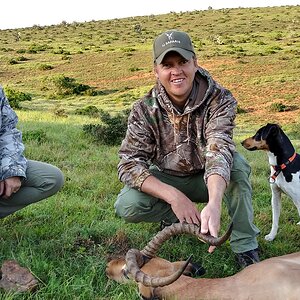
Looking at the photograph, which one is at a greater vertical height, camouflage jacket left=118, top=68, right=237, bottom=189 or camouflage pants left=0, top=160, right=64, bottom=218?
camouflage jacket left=118, top=68, right=237, bottom=189

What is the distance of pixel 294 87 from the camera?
3041 centimetres

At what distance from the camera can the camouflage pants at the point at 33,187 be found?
→ 5148 mm

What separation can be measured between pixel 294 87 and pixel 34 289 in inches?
1109

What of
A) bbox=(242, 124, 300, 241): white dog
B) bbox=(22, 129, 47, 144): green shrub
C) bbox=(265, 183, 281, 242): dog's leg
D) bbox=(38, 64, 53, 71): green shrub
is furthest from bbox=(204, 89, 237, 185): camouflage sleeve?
bbox=(38, 64, 53, 71): green shrub

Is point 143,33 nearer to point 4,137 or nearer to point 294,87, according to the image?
point 294,87

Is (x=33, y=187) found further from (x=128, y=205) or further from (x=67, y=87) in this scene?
(x=67, y=87)

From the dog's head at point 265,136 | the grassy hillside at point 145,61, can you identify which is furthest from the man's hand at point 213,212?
the grassy hillside at point 145,61

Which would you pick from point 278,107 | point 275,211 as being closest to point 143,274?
point 275,211

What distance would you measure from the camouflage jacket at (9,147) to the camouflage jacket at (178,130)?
3.03 feet

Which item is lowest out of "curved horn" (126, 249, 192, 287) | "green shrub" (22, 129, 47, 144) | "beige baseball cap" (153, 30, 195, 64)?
"green shrub" (22, 129, 47, 144)

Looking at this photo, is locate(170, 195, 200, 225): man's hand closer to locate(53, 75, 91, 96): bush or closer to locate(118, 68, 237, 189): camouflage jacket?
locate(118, 68, 237, 189): camouflage jacket

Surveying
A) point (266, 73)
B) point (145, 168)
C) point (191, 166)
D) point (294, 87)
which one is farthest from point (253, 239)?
point (266, 73)

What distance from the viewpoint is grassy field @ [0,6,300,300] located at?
4.92 meters

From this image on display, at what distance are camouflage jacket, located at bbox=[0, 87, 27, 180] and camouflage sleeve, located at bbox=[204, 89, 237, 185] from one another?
1712mm
